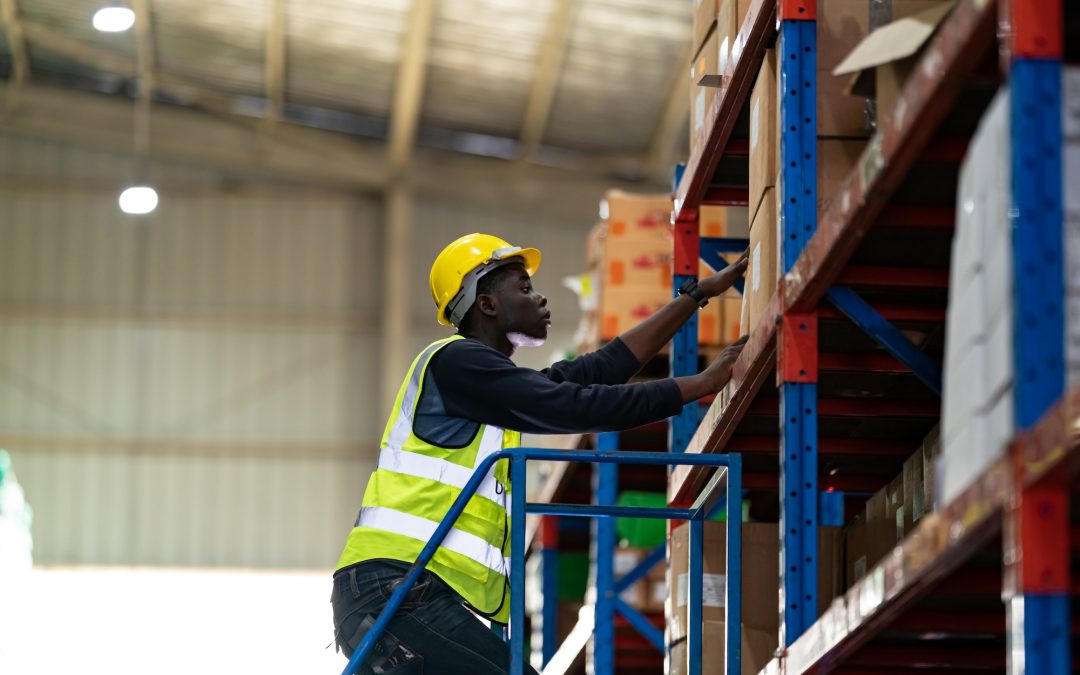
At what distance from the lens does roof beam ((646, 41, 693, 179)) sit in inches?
725

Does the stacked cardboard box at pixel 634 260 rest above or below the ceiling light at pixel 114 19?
below

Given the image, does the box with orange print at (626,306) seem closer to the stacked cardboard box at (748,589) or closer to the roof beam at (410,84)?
the stacked cardboard box at (748,589)

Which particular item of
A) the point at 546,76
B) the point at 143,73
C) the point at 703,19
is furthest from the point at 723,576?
the point at 143,73

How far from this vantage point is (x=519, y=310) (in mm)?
5504

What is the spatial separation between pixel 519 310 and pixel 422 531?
3.06ft

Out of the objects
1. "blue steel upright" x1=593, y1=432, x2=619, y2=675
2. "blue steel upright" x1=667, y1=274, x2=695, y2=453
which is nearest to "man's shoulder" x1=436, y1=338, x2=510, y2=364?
"blue steel upright" x1=667, y1=274, x2=695, y2=453

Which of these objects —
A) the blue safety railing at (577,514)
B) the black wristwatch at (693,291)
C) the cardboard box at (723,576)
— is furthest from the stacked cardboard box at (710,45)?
the blue safety railing at (577,514)

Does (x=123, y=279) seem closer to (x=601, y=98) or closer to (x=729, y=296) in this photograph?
(x=601, y=98)

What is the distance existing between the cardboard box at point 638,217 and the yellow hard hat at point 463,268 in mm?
3794

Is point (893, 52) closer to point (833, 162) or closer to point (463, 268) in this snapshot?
point (833, 162)

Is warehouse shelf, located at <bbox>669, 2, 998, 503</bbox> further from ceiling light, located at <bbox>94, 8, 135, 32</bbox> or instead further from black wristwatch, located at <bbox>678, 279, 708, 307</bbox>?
ceiling light, located at <bbox>94, 8, 135, 32</bbox>

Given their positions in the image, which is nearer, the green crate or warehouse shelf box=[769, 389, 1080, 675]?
warehouse shelf box=[769, 389, 1080, 675]

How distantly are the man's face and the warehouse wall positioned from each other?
15.2 m

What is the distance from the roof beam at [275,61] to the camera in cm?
1861
